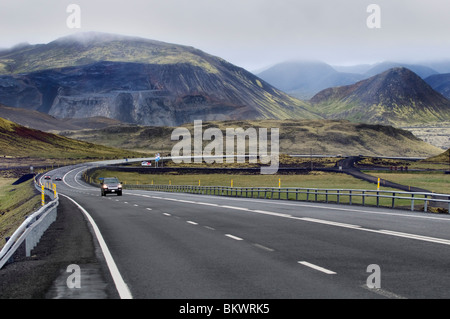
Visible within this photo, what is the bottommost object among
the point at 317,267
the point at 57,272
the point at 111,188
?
the point at 111,188

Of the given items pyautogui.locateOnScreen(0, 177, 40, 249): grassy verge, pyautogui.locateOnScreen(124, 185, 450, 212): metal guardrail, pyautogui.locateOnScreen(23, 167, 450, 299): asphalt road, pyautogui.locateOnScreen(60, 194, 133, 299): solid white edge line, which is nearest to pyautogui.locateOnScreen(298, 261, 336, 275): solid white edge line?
pyautogui.locateOnScreen(23, 167, 450, 299): asphalt road

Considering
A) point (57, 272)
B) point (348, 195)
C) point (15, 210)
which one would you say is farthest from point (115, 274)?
point (15, 210)

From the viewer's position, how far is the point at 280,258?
11789 mm

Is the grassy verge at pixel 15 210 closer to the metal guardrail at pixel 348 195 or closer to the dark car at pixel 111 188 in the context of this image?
the dark car at pixel 111 188

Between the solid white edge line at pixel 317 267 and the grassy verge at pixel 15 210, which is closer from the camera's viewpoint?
the solid white edge line at pixel 317 267

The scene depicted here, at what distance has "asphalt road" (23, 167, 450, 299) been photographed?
336 inches

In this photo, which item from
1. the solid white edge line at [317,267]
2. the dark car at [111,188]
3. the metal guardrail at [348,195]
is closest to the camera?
the solid white edge line at [317,267]

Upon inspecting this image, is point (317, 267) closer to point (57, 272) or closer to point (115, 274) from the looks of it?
point (115, 274)

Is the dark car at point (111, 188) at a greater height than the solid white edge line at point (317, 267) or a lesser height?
lesser

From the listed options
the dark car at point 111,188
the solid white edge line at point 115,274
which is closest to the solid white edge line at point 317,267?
the solid white edge line at point 115,274

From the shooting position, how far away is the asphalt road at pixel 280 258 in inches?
336

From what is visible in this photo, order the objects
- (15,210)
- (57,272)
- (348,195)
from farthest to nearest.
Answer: (15,210)
(348,195)
(57,272)
